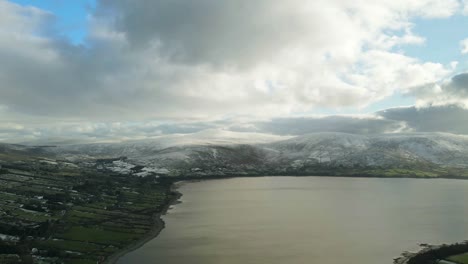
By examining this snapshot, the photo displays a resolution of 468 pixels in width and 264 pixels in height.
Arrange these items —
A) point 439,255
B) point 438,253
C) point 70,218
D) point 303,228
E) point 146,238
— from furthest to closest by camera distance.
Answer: point 70,218
point 303,228
point 146,238
point 438,253
point 439,255

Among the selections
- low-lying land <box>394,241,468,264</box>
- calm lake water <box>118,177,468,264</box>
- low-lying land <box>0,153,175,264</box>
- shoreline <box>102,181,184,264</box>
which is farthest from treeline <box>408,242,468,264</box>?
low-lying land <box>0,153,175,264</box>

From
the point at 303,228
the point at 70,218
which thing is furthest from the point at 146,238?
the point at 303,228

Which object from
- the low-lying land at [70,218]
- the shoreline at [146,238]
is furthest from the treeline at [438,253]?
the low-lying land at [70,218]

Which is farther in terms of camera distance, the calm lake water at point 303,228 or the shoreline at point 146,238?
the calm lake water at point 303,228

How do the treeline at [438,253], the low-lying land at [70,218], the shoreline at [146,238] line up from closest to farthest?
the treeline at [438,253]
the shoreline at [146,238]
the low-lying land at [70,218]

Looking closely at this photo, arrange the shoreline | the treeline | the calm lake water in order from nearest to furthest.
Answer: the treeline → the shoreline → the calm lake water

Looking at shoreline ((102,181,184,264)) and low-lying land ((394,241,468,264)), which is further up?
low-lying land ((394,241,468,264))

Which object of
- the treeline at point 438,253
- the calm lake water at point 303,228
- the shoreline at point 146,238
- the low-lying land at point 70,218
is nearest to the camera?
the treeline at point 438,253

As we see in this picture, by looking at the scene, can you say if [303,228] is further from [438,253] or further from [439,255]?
[439,255]

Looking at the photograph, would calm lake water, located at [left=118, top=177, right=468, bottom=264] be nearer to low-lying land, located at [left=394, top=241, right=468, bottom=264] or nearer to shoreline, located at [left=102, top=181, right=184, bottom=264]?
shoreline, located at [left=102, top=181, right=184, bottom=264]

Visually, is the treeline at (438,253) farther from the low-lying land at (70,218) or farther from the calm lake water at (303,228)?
the low-lying land at (70,218)
